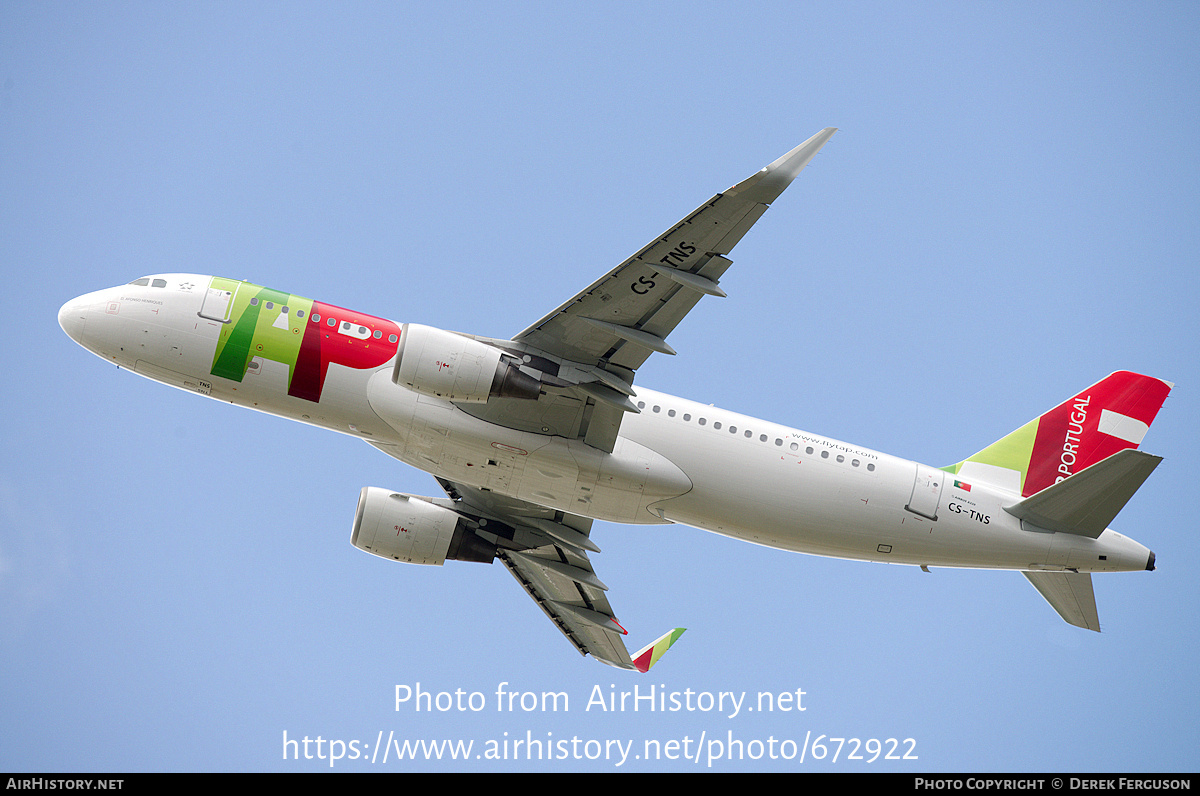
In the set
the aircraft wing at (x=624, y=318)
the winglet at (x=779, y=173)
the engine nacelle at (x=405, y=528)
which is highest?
the winglet at (x=779, y=173)

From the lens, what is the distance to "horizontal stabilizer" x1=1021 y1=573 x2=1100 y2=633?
2702cm

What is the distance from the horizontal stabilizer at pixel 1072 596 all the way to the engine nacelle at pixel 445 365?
53.3 ft

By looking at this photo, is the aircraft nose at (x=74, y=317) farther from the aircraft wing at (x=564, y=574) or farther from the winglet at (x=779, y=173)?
the winglet at (x=779, y=173)

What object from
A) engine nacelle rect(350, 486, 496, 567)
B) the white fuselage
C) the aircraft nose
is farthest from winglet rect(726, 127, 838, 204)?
the aircraft nose

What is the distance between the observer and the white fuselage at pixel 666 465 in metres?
24.9

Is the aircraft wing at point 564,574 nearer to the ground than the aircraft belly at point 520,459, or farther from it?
nearer to the ground

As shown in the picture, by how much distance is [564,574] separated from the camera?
31.1 meters

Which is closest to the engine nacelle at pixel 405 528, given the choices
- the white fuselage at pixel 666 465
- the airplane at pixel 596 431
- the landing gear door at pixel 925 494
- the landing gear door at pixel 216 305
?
the white fuselage at pixel 666 465

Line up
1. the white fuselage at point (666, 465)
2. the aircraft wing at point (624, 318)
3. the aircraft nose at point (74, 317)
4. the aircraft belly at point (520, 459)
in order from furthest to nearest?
the aircraft nose at point (74, 317)
the white fuselage at point (666, 465)
the aircraft belly at point (520, 459)
the aircraft wing at point (624, 318)

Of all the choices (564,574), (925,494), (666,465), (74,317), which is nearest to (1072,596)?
(925,494)

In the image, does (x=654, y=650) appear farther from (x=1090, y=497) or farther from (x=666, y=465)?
(x=1090, y=497)

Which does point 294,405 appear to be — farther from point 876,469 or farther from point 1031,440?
point 1031,440

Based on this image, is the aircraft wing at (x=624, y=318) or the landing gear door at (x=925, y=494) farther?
the landing gear door at (x=925, y=494)

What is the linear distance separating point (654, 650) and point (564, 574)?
4.16 metres
